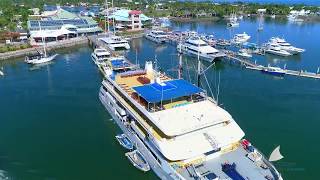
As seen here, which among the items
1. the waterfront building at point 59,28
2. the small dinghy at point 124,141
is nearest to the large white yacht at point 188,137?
the small dinghy at point 124,141

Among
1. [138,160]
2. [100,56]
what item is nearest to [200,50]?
[100,56]

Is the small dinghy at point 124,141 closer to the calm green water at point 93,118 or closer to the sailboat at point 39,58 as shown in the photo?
the calm green water at point 93,118

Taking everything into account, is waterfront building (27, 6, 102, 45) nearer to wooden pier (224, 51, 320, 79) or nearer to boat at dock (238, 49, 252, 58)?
wooden pier (224, 51, 320, 79)

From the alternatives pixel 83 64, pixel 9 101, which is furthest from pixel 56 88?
pixel 83 64

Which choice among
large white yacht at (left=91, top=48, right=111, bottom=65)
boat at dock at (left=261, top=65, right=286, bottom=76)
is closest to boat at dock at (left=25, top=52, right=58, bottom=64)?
large white yacht at (left=91, top=48, right=111, bottom=65)

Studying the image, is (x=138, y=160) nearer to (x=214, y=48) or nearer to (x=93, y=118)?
(x=93, y=118)

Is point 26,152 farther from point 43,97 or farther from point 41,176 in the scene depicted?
point 43,97
